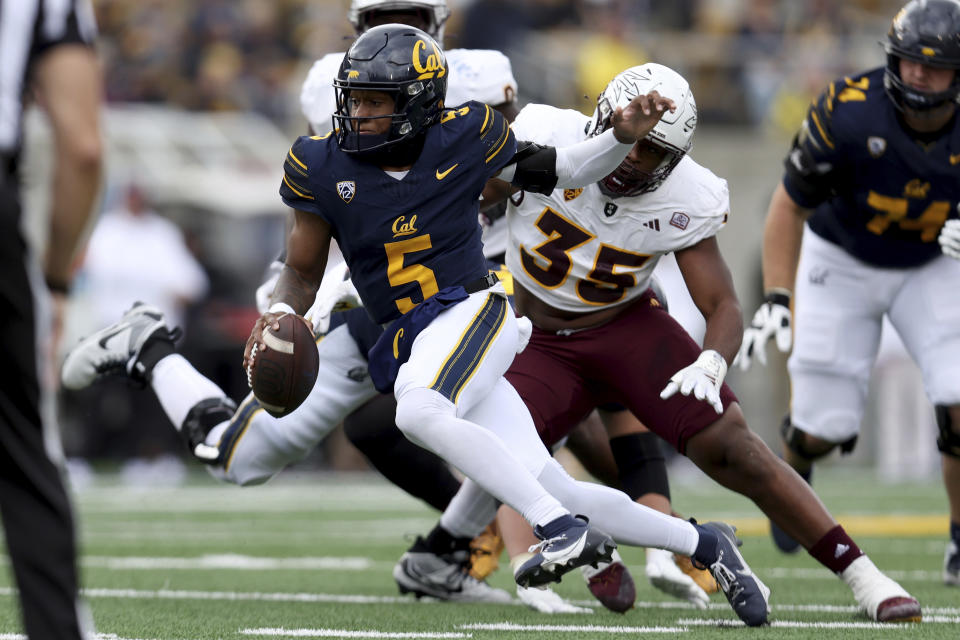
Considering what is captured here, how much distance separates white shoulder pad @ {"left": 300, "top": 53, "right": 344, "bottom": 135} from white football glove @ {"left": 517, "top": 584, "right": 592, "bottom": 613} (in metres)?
1.64

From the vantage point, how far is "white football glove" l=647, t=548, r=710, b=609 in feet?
15.4

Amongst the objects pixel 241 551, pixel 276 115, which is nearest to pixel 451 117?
pixel 241 551

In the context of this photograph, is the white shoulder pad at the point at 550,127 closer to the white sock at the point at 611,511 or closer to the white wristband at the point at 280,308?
the white wristband at the point at 280,308

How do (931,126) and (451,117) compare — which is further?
(931,126)

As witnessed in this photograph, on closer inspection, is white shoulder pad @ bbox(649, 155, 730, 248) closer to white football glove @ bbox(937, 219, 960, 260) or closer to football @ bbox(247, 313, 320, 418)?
white football glove @ bbox(937, 219, 960, 260)

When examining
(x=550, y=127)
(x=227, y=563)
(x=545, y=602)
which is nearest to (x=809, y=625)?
(x=545, y=602)

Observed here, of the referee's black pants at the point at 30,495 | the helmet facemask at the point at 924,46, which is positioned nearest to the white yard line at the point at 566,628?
the referee's black pants at the point at 30,495

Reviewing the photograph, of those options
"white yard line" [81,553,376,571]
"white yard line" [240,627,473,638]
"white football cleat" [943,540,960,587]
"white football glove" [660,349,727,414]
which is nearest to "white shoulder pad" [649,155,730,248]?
"white football glove" [660,349,727,414]

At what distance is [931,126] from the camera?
4.98 m

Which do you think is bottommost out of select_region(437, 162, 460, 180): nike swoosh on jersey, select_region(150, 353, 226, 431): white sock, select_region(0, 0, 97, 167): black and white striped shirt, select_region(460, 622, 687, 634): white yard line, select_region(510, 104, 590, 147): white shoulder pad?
select_region(150, 353, 226, 431): white sock

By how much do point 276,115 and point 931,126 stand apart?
350 inches

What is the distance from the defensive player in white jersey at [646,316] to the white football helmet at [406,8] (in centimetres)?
73

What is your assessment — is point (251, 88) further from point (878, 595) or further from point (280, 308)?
point (878, 595)

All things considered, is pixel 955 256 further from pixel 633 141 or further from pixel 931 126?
pixel 633 141
